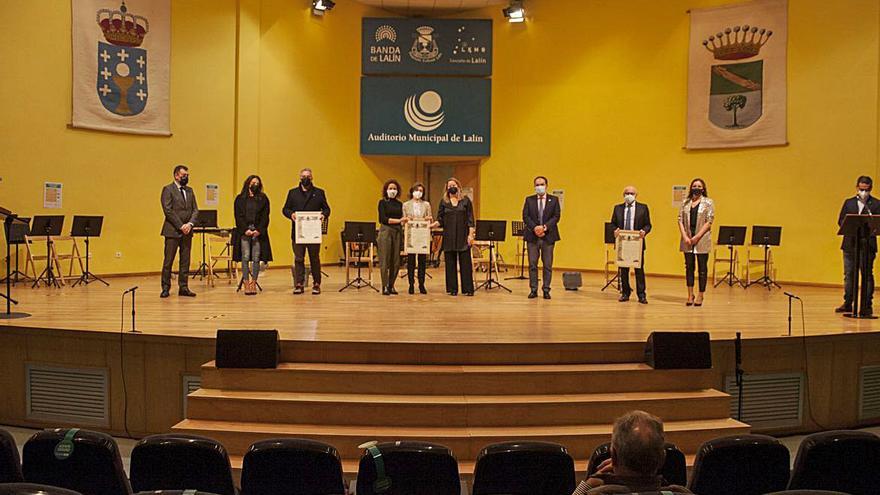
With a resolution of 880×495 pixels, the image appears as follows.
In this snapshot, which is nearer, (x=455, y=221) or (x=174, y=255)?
(x=174, y=255)

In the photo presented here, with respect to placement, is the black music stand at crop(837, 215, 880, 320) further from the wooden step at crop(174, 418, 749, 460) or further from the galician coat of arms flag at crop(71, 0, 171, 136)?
the galician coat of arms flag at crop(71, 0, 171, 136)

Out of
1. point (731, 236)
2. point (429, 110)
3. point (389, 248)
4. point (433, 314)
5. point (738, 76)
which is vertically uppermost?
point (738, 76)

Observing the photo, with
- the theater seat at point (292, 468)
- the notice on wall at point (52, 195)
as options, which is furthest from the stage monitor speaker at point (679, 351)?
the notice on wall at point (52, 195)

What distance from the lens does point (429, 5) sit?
15.4m

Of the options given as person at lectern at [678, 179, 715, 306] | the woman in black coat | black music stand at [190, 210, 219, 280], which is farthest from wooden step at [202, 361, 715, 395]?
black music stand at [190, 210, 219, 280]

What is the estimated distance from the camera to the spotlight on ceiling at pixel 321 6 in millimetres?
14492

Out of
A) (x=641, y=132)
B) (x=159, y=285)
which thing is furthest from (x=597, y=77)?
(x=159, y=285)

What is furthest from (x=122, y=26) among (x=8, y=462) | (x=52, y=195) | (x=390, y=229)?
(x=8, y=462)

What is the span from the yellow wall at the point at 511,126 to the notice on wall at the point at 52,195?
122 mm

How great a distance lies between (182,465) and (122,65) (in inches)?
418

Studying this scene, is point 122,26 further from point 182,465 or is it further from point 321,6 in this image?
point 182,465

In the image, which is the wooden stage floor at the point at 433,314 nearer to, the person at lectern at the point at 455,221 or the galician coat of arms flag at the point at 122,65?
the person at lectern at the point at 455,221

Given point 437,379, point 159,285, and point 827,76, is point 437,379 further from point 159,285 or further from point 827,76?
point 827,76

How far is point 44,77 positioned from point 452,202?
21.2 ft
